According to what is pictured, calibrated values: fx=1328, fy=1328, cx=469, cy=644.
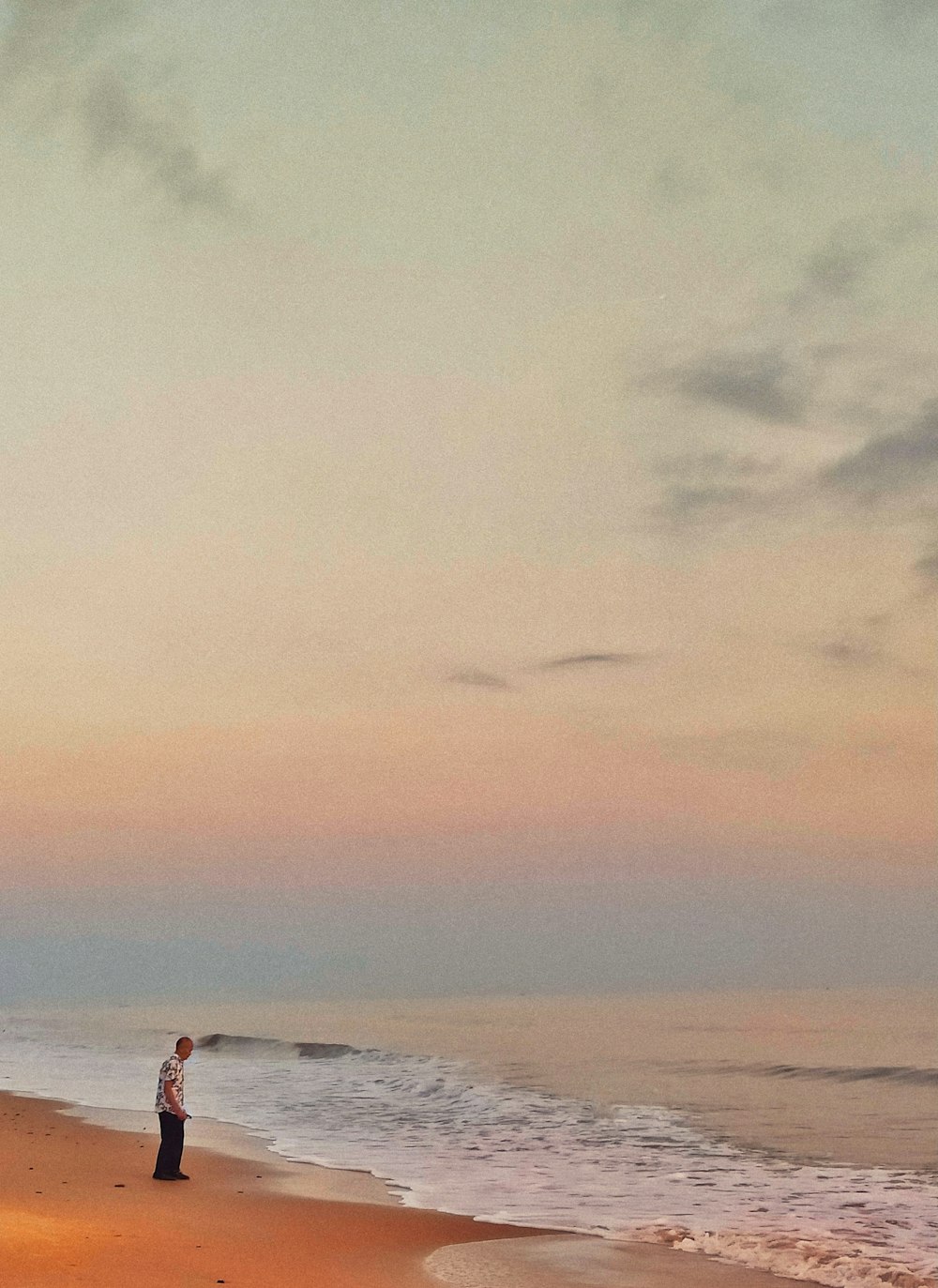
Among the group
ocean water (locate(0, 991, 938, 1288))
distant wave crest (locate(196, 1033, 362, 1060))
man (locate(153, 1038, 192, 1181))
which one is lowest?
distant wave crest (locate(196, 1033, 362, 1060))

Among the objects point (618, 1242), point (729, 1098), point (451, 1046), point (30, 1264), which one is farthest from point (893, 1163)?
point (451, 1046)

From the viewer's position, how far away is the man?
1489cm

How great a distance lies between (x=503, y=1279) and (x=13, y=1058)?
106ft

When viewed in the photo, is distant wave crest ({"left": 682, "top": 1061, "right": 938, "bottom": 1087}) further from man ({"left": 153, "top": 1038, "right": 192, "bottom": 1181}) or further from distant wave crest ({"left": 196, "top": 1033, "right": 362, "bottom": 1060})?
man ({"left": 153, "top": 1038, "right": 192, "bottom": 1181})

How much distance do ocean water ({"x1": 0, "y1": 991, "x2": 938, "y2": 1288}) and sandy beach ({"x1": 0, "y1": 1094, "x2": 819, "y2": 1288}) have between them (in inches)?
22.9

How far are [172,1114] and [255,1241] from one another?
339cm

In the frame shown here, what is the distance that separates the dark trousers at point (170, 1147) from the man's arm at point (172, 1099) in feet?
0.51

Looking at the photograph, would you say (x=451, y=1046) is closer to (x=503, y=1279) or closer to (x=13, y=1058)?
(x=13, y=1058)

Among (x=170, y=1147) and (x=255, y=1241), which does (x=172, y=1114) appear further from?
(x=255, y=1241)

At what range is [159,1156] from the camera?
15266 mm

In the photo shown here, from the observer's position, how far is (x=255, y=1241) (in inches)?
469

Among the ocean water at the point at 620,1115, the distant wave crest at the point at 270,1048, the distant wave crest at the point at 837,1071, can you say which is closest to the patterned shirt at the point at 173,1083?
the ocean water at the point at 620,1115

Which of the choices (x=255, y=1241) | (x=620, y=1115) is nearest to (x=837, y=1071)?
(x=620, y=1115)

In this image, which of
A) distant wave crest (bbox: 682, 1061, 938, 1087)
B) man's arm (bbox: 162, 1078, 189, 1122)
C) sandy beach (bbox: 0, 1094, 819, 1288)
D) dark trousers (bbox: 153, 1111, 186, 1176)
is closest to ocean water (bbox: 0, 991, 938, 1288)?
distant wave crest (bbox: 682, 1061, 938, 1087)
